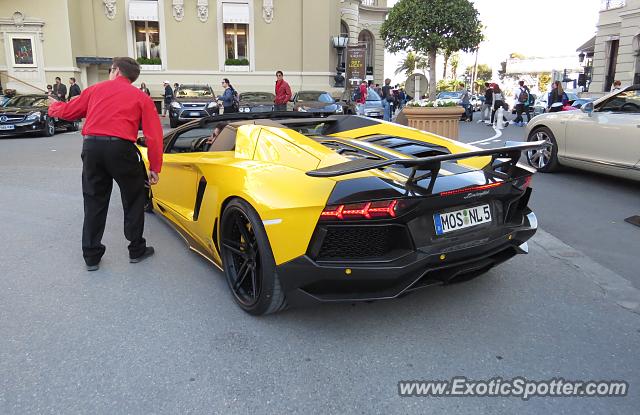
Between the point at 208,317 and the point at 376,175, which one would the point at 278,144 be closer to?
the point at 376,175

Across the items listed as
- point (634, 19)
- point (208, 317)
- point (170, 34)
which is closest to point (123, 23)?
point (170, 34)

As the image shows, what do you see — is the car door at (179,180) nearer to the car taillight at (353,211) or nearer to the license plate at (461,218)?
the car taillight at (353,211)

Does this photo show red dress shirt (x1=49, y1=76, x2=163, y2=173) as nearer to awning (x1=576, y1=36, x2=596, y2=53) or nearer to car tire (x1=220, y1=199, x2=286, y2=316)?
car tire (x1=220, y1=199, x2=286, y2=316)

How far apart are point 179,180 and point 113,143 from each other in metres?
0.73

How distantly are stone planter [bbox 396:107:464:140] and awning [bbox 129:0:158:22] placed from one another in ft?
77.2

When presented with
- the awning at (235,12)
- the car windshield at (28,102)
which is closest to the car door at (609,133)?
the car windshield at (28,102)

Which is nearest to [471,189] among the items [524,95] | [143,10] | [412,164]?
[412,164]

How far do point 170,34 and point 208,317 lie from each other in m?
27.8

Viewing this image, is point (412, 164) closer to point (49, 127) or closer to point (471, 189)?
point (471, 189)

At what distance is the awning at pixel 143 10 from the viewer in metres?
27.5

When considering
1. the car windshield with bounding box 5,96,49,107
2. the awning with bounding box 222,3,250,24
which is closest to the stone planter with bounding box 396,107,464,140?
the car windshield with bounding box 5,96,49,107

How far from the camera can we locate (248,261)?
325cm

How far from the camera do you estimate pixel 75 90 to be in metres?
22.3

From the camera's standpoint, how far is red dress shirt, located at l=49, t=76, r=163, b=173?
3.78 metres
